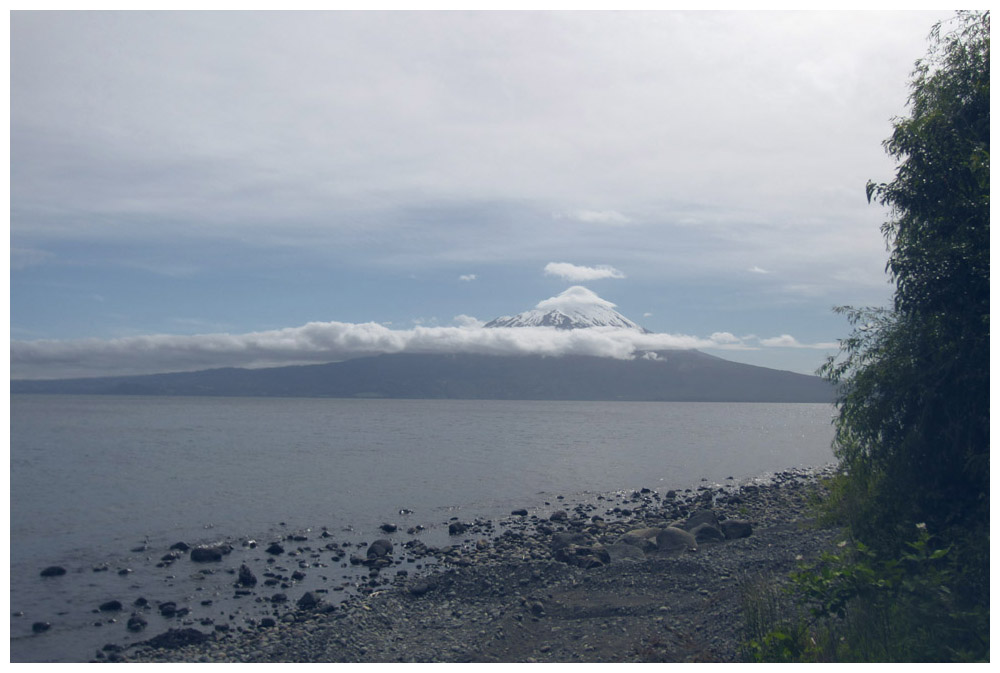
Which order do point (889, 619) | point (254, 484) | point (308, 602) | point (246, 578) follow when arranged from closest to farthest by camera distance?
point (889, 619), point (308, 602), point (246, 578), point (254, 484)

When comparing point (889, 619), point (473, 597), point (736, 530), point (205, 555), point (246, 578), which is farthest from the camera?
point (736, 530)

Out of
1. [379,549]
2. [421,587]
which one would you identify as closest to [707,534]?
[421,587]

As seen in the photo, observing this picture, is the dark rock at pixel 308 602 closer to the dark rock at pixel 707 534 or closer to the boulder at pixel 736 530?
the dark rock at pixel 707 534

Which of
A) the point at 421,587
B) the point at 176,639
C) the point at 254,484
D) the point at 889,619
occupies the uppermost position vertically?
the point at 889,619

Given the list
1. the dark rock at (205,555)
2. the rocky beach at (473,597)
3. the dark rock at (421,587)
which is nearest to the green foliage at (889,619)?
the rocky beach at (473,597)

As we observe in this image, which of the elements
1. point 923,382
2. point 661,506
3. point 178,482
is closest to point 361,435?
point 178,482

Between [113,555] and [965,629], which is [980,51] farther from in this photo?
[113,555]

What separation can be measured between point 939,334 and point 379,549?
21.0 m

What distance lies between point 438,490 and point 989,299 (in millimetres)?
37438

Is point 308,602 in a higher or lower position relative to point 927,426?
lower

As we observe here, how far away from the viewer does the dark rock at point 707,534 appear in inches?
1008

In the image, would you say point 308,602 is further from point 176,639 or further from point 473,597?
point 473,597

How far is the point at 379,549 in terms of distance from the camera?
2667 cm

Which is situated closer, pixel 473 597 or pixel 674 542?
pixel 473 597
